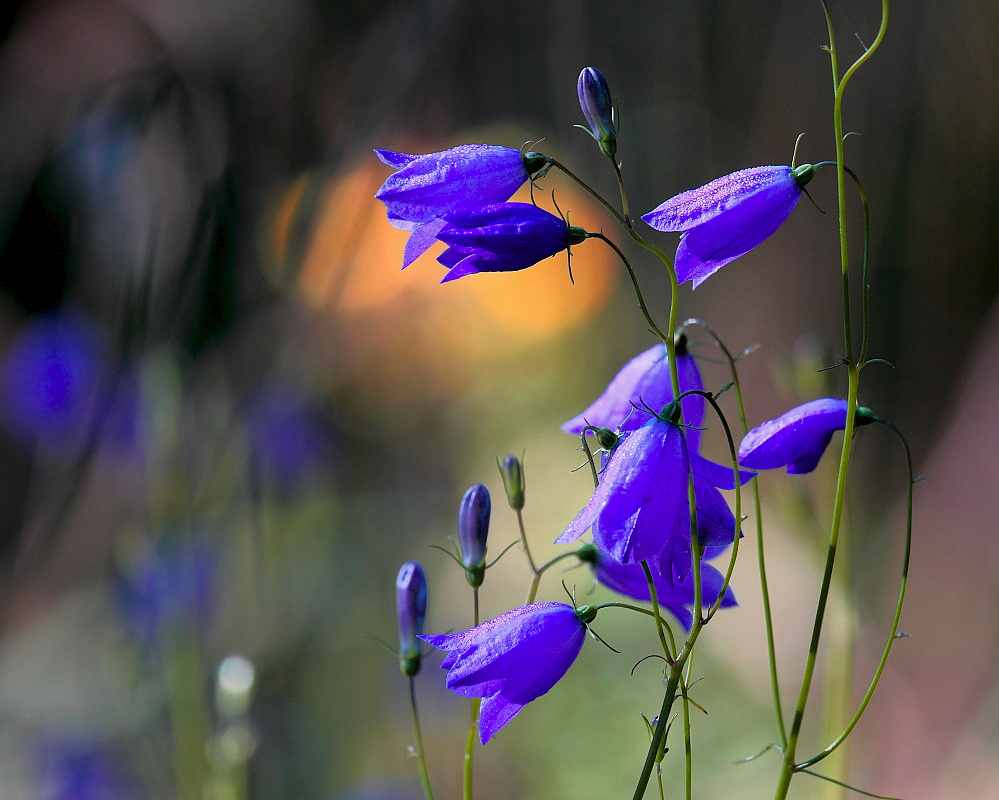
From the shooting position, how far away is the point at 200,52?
2.11 metres

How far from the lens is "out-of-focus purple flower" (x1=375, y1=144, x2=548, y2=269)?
57 cm

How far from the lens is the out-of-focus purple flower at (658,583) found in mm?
596

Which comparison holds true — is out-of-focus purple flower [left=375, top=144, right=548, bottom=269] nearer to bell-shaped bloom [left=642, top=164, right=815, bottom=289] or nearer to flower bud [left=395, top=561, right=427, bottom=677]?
bell-shaped bloom [left=642, top=164, right=815, bottom=289]

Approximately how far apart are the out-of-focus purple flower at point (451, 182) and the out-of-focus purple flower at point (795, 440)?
0.24m

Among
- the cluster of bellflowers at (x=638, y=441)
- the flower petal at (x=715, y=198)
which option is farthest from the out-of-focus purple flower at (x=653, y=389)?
the flower petal at (x=715, y=198)

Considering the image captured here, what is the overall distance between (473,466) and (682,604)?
1877 mm

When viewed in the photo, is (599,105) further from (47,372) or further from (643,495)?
(47,372)

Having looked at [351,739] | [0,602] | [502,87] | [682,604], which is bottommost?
[351,739]

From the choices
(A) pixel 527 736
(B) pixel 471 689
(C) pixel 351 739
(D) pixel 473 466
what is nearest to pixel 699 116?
(D) pixel 473 466

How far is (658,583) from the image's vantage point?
62 centimetres

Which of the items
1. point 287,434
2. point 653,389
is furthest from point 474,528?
point 287,434

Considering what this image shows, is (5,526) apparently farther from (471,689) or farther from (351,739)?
(471,689)

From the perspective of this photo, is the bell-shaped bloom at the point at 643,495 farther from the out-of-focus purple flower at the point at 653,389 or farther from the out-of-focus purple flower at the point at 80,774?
the out-of-focus purple flower at the point at 80,774

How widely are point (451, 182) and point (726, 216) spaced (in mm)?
185
